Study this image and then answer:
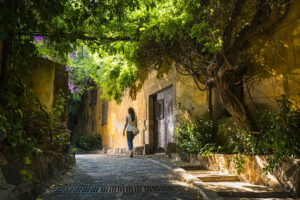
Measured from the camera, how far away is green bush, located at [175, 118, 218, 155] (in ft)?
22.6

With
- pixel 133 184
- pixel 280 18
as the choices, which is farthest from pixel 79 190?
pixel 280 18

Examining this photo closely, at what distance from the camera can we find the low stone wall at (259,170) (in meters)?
3.95

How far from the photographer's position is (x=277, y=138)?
427 centimetres

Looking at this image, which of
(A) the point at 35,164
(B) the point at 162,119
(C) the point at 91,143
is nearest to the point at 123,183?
(A) the point at 35,164

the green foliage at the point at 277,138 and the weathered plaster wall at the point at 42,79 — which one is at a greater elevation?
the weathered plaster wall at the point at 42,79

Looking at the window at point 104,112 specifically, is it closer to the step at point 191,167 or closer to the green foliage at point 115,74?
the green foliage at point 115,74

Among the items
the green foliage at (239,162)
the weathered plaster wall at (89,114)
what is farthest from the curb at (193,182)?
the weathered plaster wall at (89,114)

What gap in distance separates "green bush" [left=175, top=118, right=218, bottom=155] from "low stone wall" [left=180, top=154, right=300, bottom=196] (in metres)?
0.32

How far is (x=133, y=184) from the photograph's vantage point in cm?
468

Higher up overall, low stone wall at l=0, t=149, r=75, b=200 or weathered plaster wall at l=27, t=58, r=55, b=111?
weathered plaster wall at l=27, t=58, r=55, b=111

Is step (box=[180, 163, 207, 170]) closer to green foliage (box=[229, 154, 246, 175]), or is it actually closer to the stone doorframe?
green foliage (box=[229, 154, 246, 175])

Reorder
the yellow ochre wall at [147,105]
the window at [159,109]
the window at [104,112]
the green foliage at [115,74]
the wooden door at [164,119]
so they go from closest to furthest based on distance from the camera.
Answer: the yellow ochre wall at [147,105], the wooden door at [164,119], the window at [159,109], the green foliage at [115,74], the window at [104,112]

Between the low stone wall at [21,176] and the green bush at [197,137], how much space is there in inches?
144

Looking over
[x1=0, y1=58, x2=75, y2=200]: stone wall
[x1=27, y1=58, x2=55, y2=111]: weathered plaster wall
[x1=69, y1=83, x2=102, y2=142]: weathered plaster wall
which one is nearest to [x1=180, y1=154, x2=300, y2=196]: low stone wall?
[x1=0, y1=58, x2=75, y2=200]: stone wall
